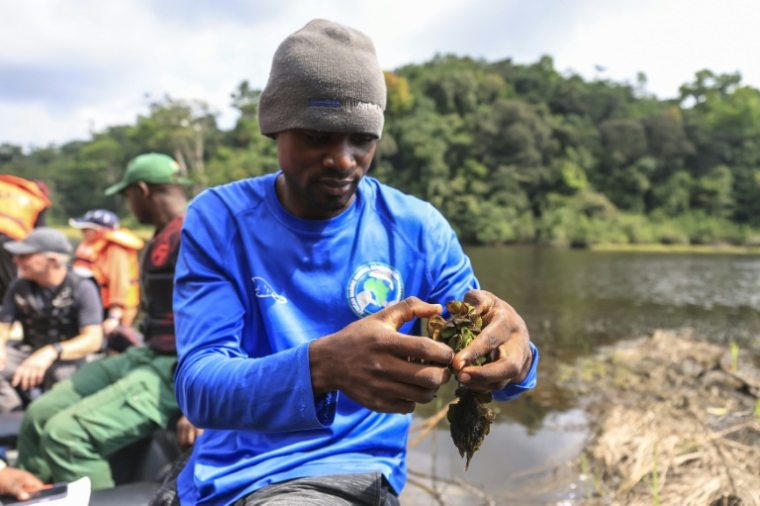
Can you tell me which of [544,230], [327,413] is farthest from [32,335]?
[544,230]

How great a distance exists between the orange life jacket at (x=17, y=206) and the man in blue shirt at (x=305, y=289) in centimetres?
445

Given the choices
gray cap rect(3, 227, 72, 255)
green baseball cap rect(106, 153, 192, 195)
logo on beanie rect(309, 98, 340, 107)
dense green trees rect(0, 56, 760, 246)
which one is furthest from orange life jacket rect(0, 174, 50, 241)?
dense green trees rect(0, 56, 760, 246)

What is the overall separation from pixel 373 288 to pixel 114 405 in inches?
73.9

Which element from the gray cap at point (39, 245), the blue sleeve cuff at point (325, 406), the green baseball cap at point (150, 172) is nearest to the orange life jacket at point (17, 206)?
the gray cap at point (39, 245)

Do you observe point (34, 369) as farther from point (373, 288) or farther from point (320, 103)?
point (320, 103)

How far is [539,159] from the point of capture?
47531 millimetres

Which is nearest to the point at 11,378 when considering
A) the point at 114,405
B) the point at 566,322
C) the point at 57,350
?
the point at 57,350

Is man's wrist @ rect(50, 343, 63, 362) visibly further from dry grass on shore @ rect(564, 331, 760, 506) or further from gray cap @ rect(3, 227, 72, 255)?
dry grass on shore @ rect(564, 331, 760, 506)

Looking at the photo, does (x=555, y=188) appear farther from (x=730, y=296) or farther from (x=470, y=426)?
(x=470, y=426)

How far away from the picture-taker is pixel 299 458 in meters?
1.42

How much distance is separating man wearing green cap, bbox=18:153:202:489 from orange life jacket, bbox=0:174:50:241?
2638 mm

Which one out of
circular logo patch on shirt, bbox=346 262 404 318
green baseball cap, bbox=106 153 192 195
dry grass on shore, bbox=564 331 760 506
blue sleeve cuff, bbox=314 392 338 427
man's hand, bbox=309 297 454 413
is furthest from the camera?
green baseball cap, bbox=106 153 192 195

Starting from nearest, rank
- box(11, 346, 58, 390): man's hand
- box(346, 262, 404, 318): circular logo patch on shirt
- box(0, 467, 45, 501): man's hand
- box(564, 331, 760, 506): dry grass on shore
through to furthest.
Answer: box(346, 262, 404, 318): circular logo patch on shirt < box(0, 467, 45, 501): man's hand < box(564, 331, 760, 506): dry grass on shore < box(11, 346, 58, 390): man's hand

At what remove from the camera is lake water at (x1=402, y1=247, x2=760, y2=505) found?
462 cm
